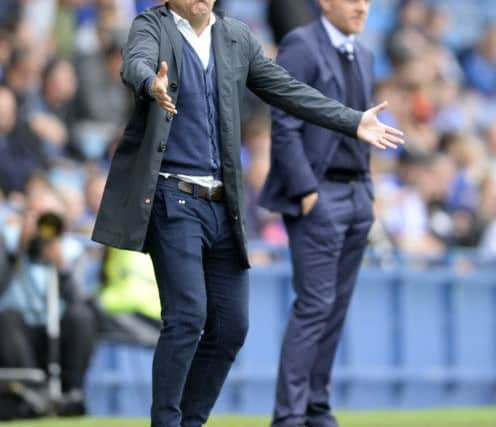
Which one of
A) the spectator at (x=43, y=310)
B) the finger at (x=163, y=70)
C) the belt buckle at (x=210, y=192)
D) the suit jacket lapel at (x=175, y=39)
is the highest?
the suit jacket lapel at (x=175, y=39)

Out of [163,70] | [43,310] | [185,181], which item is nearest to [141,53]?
[163,70]

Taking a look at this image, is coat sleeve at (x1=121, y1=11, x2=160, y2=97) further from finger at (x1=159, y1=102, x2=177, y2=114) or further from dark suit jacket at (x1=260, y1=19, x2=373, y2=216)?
dark suit jacket at (x1=260, y1=19, x2=373, y2=216)

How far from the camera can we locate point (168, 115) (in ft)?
20.5

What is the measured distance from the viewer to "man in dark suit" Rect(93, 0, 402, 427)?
20.6ft

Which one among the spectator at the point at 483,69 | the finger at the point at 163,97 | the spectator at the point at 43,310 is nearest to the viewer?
the finger at the point at 163,97

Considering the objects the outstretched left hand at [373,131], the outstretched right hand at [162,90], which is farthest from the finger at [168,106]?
the outstretched left hand at [373,131]

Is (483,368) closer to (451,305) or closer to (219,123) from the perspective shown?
(451,305)

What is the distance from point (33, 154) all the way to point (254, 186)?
1.77 meters

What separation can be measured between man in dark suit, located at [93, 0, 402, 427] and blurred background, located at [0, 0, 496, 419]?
3589mm

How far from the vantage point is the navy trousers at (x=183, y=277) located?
20.8 ft

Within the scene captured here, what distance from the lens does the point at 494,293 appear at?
12109mm

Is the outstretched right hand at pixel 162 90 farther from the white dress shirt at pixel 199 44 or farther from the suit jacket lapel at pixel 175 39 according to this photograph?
the white dress shirt at pixel 199 44

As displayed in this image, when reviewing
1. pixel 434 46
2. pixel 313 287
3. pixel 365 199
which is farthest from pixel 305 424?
pixel 434 46

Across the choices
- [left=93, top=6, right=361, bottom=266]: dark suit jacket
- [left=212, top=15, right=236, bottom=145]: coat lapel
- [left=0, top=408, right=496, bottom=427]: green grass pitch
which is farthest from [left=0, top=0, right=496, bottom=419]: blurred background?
[left=212, top=15, right=236, bottom=145]: coat lapel
